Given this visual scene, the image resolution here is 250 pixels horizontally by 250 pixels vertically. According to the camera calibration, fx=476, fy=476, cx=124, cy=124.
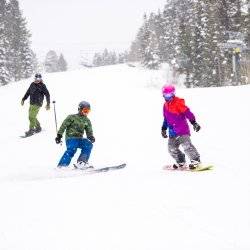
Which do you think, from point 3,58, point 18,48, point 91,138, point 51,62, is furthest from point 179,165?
point 51,62

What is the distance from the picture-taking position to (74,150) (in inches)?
366

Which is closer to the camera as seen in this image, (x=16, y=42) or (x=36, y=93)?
(x=36, y=93)

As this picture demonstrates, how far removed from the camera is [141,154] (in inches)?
431

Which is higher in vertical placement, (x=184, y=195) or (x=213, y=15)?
(x=213, y=15)

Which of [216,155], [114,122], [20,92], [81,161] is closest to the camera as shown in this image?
[81,161]

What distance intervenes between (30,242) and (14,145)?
33.8ft

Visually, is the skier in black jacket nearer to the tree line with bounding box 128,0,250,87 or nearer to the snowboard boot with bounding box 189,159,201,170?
the snowboard boot with bounding box 189,159,201,170

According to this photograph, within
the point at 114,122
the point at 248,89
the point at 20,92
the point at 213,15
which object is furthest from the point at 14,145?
the point at 213,15

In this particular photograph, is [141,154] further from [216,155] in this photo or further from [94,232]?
[94,232]

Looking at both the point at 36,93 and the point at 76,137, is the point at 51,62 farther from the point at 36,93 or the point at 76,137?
the point at 76,137

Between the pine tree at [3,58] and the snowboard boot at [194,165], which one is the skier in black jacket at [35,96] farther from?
the pine tree at [3,58]

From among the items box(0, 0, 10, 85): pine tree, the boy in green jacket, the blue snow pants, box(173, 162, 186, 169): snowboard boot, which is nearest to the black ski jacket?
the boy in green jacket

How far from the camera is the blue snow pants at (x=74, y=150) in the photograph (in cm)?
924

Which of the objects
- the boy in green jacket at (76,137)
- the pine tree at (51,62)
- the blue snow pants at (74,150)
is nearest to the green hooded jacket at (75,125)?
the boy in green jacket at (76,137)
